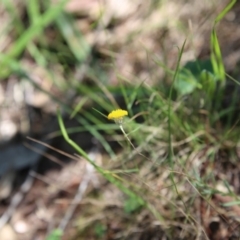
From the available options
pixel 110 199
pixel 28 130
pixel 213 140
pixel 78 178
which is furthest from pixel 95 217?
pixel 28 130

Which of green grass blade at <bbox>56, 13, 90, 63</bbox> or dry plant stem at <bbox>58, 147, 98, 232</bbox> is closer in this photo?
dry plant stem at <bbox>58, 147, 98, 232</bbox>

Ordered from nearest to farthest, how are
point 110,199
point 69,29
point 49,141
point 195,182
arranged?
1. point 195,182
2. point 110,199
3. point 49,141
4. point 69,29

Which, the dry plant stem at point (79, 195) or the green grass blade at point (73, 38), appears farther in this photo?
the green grass blade at point (73, 38)

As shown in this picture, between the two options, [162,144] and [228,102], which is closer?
[162,144]

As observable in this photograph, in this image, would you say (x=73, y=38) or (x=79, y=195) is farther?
(x=73, y=38)

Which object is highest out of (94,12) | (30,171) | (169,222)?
(94,12)

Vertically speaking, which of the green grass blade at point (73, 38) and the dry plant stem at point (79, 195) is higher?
the green grass blade at point (73, 38)

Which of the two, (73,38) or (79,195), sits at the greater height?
(73,38)

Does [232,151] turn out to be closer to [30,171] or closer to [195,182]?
[195,182]

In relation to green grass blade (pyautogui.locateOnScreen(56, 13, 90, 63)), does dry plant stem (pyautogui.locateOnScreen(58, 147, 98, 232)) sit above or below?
below

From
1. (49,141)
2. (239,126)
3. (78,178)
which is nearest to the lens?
(239,126)

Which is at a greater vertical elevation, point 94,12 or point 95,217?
point 94,12
